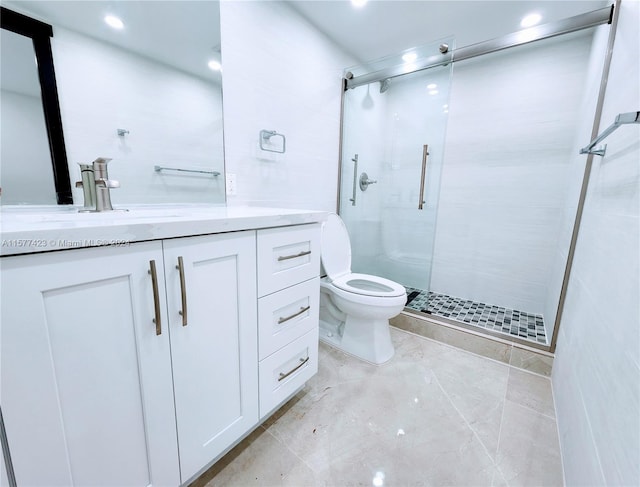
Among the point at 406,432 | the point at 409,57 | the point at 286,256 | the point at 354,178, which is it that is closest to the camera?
the point at 286,256

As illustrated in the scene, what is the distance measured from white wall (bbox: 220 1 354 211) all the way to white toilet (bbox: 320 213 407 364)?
0.39 meters

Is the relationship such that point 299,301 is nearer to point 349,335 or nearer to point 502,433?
point 349,335

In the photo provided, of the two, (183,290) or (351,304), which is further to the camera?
(351,304)

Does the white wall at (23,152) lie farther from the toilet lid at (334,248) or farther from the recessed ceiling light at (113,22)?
the toilet lid at (334,248)

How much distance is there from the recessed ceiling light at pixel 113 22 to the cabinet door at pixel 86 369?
96cm

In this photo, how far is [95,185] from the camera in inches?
37.6

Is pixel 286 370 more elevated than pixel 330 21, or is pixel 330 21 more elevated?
pixel 330 21

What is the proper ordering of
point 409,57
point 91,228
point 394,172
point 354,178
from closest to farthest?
1. point 91,228
2. point 409,57
3. point 354,178
4. point 394,172

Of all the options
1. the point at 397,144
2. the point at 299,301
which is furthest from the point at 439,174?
the point at 299,301

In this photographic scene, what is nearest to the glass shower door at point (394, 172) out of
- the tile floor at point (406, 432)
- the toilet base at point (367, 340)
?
the toilet base at point (367, 340)

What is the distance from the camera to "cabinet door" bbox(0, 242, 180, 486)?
19.9 inches

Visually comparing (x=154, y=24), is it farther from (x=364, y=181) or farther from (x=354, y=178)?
(x=364, y=181)

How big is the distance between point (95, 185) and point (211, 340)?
2.29 ft

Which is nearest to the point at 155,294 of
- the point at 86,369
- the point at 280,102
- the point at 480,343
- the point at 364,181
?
the point at 86,369
